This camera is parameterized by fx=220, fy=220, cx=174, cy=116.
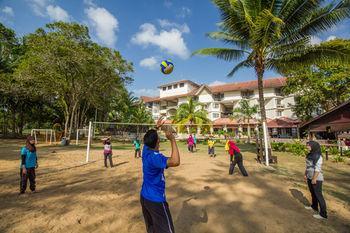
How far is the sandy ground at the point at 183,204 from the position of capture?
4.45m

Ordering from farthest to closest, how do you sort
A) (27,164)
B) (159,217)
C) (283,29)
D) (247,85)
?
(247,85) → (283,29) → (27,164) → (159,217)

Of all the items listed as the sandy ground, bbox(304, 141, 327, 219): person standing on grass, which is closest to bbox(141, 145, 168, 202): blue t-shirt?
the sandy ground

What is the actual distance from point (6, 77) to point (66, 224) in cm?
2981

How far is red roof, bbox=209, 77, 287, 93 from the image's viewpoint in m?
40.9

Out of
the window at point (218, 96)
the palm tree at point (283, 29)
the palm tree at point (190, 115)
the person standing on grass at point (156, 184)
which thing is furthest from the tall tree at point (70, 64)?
the window at point (218, 96)

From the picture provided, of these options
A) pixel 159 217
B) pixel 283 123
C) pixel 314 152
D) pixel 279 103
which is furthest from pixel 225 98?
pixel 159 217

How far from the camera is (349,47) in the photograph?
11242mm

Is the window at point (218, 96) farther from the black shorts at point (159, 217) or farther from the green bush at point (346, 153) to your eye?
the black shorts at point (159, 217)

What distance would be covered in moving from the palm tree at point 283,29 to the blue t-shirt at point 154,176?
9.40m

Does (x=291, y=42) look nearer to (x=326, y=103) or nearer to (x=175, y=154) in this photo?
(x=175, y=154)

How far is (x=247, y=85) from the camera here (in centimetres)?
4416

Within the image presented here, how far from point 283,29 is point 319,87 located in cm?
1878

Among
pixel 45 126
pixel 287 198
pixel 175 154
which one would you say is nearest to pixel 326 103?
pixel 287 198

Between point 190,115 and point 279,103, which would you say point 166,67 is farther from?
point 279,103
